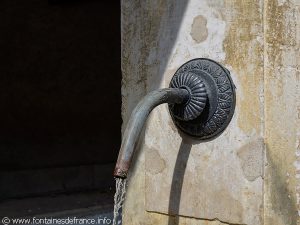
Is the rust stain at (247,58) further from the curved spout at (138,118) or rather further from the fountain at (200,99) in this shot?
the curved spout at (138,118)

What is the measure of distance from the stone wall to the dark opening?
18.1 feet

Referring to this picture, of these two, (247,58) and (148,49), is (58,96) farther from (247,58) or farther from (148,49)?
(247,58)

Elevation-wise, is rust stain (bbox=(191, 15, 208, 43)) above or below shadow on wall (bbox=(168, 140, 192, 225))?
above

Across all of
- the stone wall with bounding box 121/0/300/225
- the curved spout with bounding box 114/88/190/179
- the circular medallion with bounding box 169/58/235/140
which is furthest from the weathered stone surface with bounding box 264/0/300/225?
the curved spout with bounding box 114/88/190/179

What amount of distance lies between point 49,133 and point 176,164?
20.3 feet

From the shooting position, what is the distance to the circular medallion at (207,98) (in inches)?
80.2

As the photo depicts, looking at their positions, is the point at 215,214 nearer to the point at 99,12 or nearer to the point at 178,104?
the point at 178,104

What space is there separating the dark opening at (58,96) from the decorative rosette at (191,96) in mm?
5736

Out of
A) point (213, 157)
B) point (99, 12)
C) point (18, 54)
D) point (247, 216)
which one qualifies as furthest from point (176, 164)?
point (99, 12)

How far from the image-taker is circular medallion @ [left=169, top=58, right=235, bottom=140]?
2.04 metres

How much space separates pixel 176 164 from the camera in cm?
218

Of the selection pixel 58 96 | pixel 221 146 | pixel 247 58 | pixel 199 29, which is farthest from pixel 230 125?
pixel 58 96

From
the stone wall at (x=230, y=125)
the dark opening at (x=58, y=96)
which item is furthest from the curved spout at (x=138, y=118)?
the dark opening at (x=58, y=96)

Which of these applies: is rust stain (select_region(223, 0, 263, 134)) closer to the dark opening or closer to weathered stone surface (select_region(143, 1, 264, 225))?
weathered stone surface (select_region(143, 1, 264, 225))
